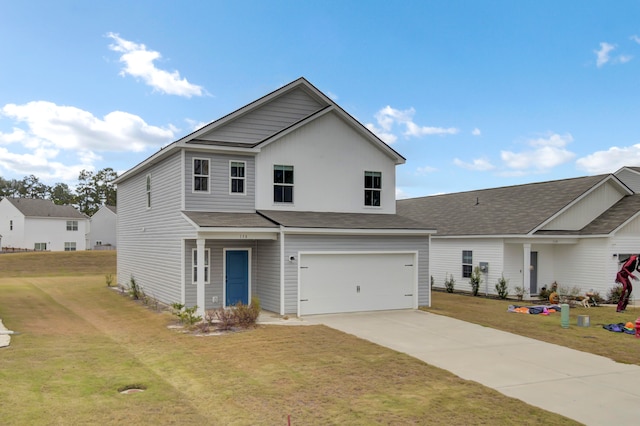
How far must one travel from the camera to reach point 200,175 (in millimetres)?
17562

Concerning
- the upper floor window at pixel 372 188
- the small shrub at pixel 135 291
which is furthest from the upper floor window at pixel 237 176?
the small shrub at pixel 135 291

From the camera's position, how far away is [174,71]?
978 inches

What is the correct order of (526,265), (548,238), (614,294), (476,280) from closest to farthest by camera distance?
(614,294), (526,265), (548,238), (476,280)

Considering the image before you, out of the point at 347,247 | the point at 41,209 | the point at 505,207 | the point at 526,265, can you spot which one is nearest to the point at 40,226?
the point at 41,209

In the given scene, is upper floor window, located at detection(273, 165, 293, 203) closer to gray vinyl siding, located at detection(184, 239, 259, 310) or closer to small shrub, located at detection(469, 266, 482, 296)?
gray vinyl siding, located at detection(184, 239, 259, 310)

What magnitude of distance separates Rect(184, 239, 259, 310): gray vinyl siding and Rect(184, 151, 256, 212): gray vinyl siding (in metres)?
1.26

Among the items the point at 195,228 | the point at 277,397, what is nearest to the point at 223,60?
the point at 195,228

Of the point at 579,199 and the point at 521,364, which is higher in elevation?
the point at 579,199

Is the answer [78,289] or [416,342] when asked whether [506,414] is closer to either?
[416,342]

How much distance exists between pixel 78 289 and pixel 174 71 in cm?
1258

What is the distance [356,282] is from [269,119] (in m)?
7.29

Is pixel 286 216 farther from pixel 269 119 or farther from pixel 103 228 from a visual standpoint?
pixel 103 228

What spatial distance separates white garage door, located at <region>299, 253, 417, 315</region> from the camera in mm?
16891

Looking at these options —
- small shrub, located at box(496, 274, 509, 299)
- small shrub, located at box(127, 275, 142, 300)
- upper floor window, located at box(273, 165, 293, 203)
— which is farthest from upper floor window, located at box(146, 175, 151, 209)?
small shrub, located at box(496, 274, 509, 299)
